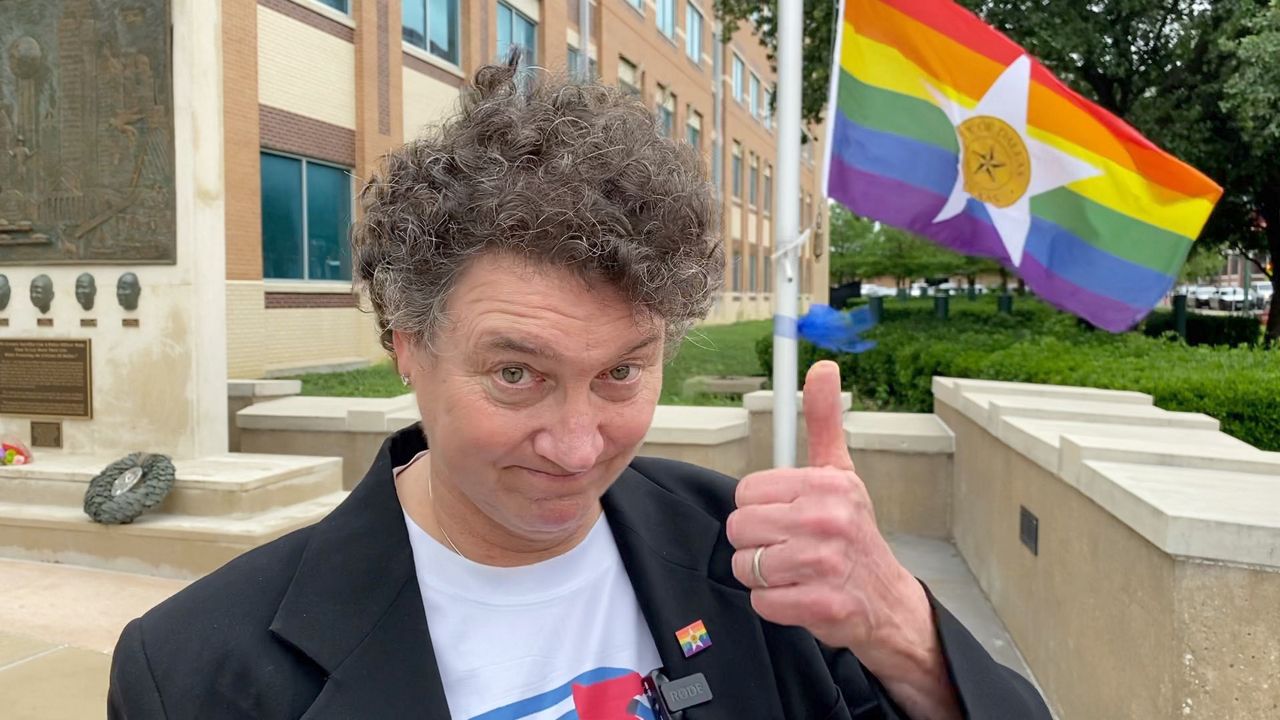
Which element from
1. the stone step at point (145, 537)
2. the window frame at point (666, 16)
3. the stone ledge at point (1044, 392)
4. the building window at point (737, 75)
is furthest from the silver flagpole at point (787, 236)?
the building window at point (737, 75)

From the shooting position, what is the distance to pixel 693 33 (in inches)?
1316

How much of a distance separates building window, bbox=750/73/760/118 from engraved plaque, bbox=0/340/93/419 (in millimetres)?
38660

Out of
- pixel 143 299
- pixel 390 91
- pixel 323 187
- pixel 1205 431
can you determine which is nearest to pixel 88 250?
pixel 143 299

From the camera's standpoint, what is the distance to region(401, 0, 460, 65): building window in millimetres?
16531

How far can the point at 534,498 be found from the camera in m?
1.42

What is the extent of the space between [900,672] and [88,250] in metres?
6.36

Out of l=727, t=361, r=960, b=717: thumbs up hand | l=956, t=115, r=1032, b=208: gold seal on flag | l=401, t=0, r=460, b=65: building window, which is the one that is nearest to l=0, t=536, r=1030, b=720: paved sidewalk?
l=956, t=115, r=1032, b=208: gold seal on flag

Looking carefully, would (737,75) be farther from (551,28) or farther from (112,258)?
(112,258)

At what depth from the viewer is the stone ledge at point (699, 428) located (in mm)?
6500

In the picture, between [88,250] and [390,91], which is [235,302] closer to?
[390,91]

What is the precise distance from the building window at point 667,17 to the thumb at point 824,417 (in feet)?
96.8

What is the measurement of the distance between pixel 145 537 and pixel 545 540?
15.9 feet

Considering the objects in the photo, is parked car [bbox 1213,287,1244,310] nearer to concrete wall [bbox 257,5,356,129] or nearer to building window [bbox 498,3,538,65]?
building window [bbox 498,3,538,65]

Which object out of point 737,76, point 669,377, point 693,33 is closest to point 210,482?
point 669,377
